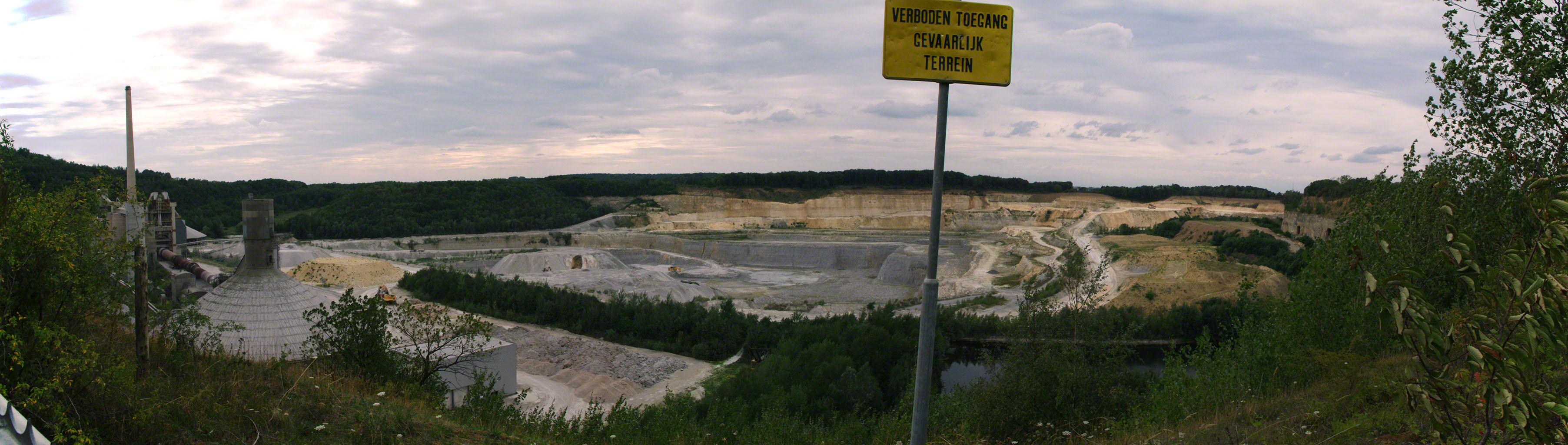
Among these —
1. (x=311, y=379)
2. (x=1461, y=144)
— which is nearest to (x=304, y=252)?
(x=311, y=379)

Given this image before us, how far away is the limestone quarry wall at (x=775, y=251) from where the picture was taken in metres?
63.2

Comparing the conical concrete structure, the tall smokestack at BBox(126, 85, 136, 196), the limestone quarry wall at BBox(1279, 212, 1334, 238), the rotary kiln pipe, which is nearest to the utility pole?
the tall smokestack at BBox(126, 85, 136, 196)

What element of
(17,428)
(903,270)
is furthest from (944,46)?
(903,270)

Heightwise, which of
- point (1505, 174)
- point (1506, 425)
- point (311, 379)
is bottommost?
point (311, 379)

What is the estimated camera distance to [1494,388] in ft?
8.61

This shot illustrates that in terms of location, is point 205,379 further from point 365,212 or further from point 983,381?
point 365,212

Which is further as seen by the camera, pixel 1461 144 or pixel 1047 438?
pixel 1461 144

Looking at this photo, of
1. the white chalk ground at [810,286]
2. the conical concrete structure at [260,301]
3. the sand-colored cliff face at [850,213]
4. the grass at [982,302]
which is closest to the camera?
the conical concrete structure at [260,301]

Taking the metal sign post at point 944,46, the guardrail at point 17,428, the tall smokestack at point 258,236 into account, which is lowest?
the tall smokestack at point 258,236

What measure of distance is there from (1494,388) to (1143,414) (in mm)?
8752

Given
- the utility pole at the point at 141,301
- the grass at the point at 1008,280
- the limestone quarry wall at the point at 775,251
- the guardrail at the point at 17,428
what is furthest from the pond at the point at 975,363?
the limestone quarry wall at the point at 775,251

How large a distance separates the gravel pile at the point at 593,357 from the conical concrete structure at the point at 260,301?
8543 mm

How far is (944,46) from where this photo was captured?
4.03 metres

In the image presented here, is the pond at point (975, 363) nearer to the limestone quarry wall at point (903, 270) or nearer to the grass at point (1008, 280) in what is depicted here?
the grass at point (1008, 280)
